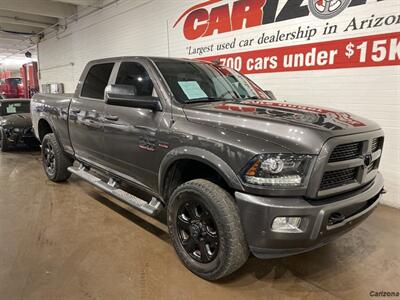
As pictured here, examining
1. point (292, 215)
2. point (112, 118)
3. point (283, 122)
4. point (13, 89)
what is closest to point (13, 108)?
point (112, 118)

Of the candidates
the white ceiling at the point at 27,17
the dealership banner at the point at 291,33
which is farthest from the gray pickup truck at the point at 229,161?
the white ceiling at the point at 27,17

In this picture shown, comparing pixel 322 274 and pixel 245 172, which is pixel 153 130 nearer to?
pixel 245 172

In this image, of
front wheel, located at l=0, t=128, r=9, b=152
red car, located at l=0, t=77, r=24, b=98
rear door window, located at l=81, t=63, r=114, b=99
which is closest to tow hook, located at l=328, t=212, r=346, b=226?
rear door window, located at l=81, t=63, r=114, b=99

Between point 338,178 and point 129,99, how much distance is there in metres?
1.68

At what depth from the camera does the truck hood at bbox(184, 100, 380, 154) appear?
1911mm

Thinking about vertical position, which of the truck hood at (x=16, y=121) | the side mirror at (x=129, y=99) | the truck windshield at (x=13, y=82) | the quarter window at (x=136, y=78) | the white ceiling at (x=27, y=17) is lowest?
the truck hood at (x=16, y=121)

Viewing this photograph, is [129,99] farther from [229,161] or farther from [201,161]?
[229,161]

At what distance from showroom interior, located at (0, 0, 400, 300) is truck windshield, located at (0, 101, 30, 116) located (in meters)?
2.97

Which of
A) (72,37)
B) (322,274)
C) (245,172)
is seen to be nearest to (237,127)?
(245,172)

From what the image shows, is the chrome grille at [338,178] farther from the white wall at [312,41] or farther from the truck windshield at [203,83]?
the white wall at [312,41]

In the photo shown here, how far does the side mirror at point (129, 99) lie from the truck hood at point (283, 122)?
30 centimetres

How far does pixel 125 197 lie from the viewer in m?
3.08

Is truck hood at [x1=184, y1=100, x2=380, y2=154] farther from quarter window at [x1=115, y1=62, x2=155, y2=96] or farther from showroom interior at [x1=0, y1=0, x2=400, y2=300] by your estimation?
Result: quarter window at [x1=115, y1=62, x2=155, y2=96]

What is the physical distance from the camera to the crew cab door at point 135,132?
2.68 meters
